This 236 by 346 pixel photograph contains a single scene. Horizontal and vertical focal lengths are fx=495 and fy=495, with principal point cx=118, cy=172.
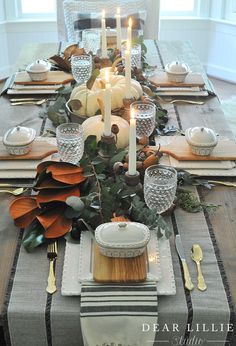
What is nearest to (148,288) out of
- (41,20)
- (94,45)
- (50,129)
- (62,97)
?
(50,129)

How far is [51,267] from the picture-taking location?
102cm

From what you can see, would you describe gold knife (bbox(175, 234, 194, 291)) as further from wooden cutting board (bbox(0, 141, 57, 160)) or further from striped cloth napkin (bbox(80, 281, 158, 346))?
wooden cutting board (bbox(0, 141, 57, 160))

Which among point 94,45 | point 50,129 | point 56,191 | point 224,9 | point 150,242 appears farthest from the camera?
point 224,9

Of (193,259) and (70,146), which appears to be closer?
(193,259)

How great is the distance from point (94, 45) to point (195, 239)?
1391mm

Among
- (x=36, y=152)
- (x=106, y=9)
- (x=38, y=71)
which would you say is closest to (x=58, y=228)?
(x=36, y=152)

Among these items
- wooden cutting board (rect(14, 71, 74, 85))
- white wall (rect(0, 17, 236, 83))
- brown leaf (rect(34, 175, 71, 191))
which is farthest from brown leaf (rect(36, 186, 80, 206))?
white wall (rect(0, 17, 236, 83))

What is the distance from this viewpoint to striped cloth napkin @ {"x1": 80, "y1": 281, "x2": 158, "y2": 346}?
903mm

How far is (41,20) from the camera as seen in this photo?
3809mm

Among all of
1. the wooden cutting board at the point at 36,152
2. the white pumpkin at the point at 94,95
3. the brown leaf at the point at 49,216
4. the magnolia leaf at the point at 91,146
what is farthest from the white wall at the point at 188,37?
the brown leaf at the point at 49,216

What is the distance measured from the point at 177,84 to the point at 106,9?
1.33 metres

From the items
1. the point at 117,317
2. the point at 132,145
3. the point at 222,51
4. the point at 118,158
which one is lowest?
the point at 222,51

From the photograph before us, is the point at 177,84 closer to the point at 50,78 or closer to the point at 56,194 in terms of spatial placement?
the point at 50,78

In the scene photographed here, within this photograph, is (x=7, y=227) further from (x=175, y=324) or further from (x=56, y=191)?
(x=175, y=324)
